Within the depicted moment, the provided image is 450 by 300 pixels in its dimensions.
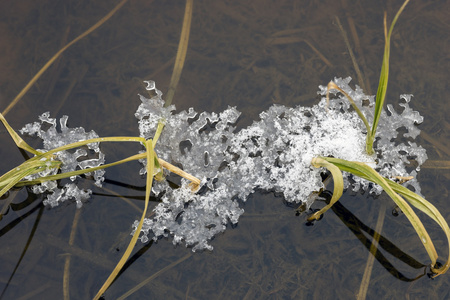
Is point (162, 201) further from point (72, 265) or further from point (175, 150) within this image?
point (72, 265)

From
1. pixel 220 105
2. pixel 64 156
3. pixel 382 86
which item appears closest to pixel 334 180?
pixel 382 86

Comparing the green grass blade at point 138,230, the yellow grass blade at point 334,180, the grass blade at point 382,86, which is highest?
the grass blade at point 382,86

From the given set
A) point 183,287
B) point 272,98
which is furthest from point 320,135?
point 183,287

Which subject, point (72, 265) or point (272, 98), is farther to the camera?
point (272, 98)

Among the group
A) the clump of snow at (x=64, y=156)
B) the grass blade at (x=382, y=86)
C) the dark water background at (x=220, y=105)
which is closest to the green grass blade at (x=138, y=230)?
the dark water background at (x=220, y=105)

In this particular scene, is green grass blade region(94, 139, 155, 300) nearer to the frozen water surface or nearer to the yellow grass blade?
the frozen water surface

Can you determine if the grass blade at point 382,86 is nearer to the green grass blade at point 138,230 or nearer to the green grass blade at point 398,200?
the green grass blade at point 398,200
